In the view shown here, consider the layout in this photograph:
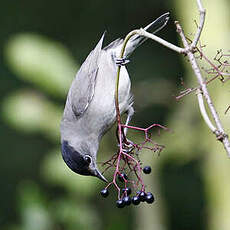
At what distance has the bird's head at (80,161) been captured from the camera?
3.53 metres

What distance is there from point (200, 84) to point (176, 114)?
2.79 metres

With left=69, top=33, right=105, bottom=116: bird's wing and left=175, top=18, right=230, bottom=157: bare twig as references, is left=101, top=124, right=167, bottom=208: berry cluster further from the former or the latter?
left=69, top=33, right=105, bottom=116: bird's wing

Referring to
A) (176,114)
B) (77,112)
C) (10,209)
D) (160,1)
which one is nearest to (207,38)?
(176,114)

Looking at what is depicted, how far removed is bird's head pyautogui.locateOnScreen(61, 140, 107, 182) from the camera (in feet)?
11.6

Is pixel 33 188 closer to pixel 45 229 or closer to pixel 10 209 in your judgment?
pixel 45 229

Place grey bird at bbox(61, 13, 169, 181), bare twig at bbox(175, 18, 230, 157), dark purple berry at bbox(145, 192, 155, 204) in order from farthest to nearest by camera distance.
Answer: grey bird at bbox(61, 13, 169, 181)
dark purple berry at bbox(145, 192, 155, 204)
bare twig at bbox(175, 18, 230, 157)

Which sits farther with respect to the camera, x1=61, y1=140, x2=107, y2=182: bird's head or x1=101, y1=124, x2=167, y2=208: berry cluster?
x1=61, y1=140, x2=107, y2=182: bird's head

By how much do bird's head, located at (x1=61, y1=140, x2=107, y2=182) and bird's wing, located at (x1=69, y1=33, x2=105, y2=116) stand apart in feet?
1.23

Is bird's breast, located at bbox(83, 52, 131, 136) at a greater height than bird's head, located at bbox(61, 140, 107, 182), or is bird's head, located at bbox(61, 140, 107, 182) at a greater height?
bird's breast, located at bbox(83, 52, 131, 136)

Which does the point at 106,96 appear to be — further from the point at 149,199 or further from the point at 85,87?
the point at 149,199

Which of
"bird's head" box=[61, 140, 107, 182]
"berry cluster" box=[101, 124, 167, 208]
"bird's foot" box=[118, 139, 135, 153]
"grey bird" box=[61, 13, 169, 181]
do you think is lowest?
"berry cluster" box=[101, 124, 167, 208]

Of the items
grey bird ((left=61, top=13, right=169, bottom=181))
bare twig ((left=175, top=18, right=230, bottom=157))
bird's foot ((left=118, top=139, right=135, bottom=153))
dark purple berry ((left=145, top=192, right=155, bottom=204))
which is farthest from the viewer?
grey bird ((left=61, top=13, right=169, bottom=181))

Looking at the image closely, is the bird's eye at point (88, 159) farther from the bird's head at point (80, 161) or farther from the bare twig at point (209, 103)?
the bare twig at point (209, 103)

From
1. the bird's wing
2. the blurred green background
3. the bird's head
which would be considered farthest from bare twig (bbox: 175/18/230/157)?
the blurred green background
